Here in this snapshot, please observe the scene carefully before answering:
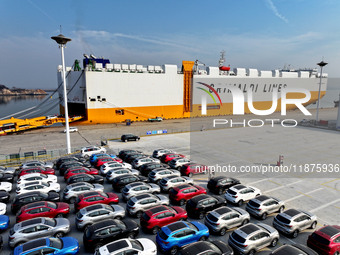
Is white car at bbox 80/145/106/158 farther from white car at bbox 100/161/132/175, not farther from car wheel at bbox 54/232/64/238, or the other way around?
car wheel at bbox 54/232/64/238

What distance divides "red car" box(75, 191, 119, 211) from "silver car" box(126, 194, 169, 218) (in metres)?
1.34

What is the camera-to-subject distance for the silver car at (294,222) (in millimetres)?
11578

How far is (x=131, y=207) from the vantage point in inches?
522

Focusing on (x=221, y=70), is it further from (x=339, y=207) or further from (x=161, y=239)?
(x=161, y=239)

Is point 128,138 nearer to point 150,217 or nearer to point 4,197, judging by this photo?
point 4,197

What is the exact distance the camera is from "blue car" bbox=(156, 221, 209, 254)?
1016 centimetres

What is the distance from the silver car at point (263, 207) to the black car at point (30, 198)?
472 inches

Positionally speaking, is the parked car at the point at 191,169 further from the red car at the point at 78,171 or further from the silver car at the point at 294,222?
the silver car at the point at 294,222

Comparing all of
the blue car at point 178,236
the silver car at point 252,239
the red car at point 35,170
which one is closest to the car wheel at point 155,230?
the blue car at point 178,236

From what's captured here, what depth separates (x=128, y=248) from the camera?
9180 mm

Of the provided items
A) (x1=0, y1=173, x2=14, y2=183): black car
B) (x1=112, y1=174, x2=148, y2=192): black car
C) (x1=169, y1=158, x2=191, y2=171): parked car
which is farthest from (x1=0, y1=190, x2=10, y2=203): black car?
(x1=169, y1=158, x2=191, y2=171): parked car

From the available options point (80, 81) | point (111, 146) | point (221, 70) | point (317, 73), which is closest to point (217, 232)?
point (111, 146)

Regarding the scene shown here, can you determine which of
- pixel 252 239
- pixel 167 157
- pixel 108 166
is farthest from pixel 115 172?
pixel 252 239

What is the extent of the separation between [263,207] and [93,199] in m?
9.96
